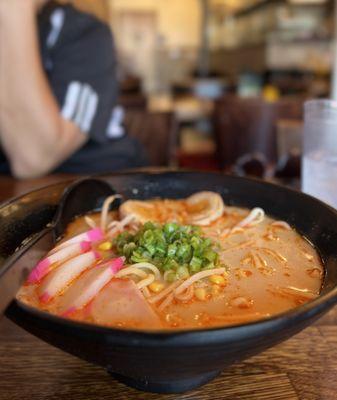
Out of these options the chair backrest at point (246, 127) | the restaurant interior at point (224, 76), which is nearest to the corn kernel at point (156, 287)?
the restaurant interior at point (224, 76)

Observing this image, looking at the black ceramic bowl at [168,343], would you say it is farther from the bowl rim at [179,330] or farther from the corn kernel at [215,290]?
the corn kernel at [215,290]

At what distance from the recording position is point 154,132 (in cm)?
245

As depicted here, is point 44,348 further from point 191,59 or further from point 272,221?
point 191,59

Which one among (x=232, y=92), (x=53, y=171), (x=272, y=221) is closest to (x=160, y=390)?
(x=272, y=221)

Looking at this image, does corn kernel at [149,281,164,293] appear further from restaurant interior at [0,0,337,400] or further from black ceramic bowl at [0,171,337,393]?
black ceramic bowl at [0,171,337,393]

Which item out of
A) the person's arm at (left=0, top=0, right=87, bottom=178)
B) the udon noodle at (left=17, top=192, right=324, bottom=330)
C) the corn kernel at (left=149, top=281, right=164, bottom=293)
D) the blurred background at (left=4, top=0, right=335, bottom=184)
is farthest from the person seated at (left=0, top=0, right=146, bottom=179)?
the corn kernel at (left=149, top=281, right=164, bottom=293)

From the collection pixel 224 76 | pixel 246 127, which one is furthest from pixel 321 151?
pixel 224 76

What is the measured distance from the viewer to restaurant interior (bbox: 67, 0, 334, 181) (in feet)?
8.07

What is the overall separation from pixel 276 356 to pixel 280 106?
8.06ft

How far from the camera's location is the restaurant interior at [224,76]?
96.9 inches

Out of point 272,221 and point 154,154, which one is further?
point 154,154

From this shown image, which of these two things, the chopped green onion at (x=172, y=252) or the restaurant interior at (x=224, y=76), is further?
the restaurant interior at (x=224, y=76)

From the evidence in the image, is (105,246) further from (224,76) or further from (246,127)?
(224,76)

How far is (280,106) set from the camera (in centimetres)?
291
